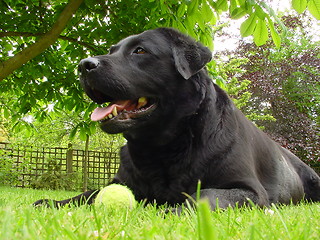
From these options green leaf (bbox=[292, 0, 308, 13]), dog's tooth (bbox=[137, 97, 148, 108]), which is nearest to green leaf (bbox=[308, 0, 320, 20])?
green leaf (bbox=[292, 0, 308, 13])

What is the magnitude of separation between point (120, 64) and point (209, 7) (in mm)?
886

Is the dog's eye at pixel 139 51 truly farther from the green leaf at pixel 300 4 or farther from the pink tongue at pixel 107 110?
the green leaf at pixel 300 4

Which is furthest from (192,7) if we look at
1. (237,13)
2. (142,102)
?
(142,102)

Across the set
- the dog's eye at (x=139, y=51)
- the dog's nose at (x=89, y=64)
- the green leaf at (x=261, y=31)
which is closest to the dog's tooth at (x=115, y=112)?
the dog's nose at (x=89, y=64)

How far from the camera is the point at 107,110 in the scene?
2.29 meters

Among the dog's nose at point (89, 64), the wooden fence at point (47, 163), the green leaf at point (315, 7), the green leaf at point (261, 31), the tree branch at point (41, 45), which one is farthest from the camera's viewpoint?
the wooden fence at point (47, 163)

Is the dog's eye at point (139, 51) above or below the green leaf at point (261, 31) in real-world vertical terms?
below

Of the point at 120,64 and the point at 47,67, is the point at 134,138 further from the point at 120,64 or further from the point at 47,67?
the point at 47,67

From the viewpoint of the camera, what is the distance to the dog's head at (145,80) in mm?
2209

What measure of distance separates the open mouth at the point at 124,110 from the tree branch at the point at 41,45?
210cm

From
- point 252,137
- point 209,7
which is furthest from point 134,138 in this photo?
point 209,7

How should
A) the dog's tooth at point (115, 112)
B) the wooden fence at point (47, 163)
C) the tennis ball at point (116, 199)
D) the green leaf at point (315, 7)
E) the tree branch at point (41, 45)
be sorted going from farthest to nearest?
1. the wooden fence at point (47, 163)
2. the tree branch at point (41, 45)
3. the dog's tooth at point (115, 112)
4. the green leaf at point (315, 7)
5. the tennis ball at point (116, 199)

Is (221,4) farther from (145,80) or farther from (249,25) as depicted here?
(145,80)

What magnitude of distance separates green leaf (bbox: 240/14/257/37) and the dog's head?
1.07 feet
